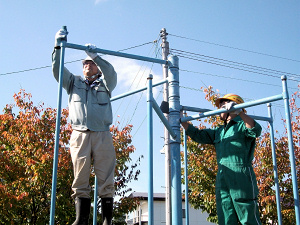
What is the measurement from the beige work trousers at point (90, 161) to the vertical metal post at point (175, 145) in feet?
1.86

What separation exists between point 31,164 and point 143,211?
2640 centimetres

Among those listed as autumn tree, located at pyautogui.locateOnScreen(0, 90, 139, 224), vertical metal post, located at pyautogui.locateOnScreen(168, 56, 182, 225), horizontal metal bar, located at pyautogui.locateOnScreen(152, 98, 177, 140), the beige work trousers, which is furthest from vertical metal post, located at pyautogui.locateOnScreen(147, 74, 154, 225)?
autumn tree, located at pyautogui.locateOnScreen(0, 90, 139, 224)

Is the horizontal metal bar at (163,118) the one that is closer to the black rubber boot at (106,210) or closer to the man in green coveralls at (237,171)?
the man in green coveralls at (237,171)

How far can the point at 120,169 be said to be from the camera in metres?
8.89

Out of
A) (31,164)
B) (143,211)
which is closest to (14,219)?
(31,164)

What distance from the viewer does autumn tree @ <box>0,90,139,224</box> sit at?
7430 millimetres

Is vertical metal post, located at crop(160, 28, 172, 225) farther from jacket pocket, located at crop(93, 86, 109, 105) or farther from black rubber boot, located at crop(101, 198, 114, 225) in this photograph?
black rubber boot, located at crop(101, 198, 114, 225)

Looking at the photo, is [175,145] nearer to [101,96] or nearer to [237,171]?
[237,171]

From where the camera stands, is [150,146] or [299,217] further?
[299,217]

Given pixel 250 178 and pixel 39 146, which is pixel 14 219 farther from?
pixel 250 178

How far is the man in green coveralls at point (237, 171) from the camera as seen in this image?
9.82 feet

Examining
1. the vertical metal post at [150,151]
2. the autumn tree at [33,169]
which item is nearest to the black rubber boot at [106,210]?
the vertical metal post at [150,151]

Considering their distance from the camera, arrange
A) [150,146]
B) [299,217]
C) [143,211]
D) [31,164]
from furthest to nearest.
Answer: [143,211] < [31,164] < [299,217] < [150,146]

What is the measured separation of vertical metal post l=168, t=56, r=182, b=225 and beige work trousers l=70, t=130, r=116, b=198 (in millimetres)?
566
